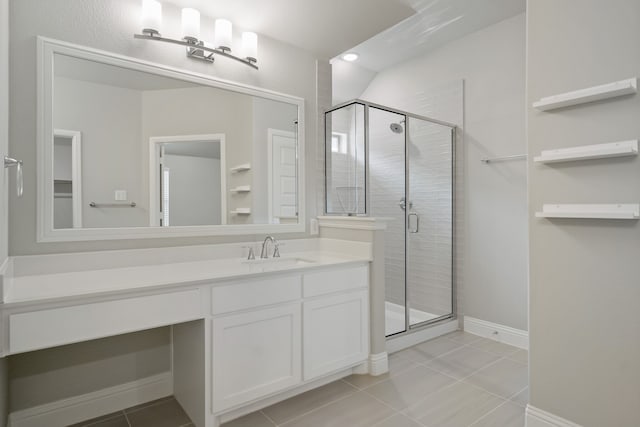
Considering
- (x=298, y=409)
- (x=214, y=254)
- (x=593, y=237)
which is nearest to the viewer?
(x=593, y=237)

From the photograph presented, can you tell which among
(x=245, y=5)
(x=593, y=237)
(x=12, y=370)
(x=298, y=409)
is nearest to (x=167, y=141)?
(x=245, y=5)

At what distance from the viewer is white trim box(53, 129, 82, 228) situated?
1852 millimetres

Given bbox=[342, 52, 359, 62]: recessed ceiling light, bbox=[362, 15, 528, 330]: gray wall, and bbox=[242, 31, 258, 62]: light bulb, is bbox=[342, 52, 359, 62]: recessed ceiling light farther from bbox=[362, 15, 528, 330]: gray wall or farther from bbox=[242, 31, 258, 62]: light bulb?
bbox=[242, 31, 258, 62]: light bulb

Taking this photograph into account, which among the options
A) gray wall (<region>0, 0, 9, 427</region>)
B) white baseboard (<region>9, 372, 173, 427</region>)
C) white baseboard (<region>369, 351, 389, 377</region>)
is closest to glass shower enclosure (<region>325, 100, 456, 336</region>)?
white baseboard (<region>369, 351, 389, 377</region>)

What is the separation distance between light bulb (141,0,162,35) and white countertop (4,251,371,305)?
1391 millimetres

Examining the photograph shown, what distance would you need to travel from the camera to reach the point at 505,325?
3006 mm

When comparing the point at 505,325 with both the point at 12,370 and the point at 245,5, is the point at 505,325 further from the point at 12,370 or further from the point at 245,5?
the point at 12,370

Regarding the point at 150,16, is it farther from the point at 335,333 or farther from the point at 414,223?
the point at 414,223

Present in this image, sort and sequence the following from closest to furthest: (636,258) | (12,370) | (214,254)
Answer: (636,258), (12,370), (214,254)

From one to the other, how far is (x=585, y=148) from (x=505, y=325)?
6.46 feet

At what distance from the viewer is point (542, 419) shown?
173 cm

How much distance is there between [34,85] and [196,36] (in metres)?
0.91

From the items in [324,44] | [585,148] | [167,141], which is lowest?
[585,148]

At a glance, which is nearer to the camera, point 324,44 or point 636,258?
point 636,258
